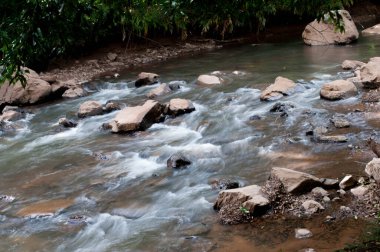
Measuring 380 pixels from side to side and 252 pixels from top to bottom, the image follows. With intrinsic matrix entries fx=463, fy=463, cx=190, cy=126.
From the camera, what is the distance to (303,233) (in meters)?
4.46

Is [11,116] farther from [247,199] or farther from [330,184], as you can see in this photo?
[330,184]

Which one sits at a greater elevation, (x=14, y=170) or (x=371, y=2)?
(x=371, y=2)

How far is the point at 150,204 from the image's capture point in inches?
229

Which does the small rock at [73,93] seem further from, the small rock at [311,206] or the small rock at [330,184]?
the small rock at [311,206]

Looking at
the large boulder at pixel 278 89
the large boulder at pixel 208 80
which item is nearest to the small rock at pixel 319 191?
the large boulder at pixel 278 89

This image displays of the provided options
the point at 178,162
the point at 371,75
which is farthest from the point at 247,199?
the point at 371,75

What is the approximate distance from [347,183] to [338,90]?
429cm

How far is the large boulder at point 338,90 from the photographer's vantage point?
9.03 m

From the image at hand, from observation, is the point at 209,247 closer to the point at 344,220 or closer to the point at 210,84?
the point at 344,220

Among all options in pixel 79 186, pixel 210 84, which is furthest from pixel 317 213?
pixel 210 84

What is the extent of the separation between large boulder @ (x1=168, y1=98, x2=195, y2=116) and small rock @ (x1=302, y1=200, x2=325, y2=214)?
16.2ft

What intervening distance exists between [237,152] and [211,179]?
1.05m

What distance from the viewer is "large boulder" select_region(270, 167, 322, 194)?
16.9 feet

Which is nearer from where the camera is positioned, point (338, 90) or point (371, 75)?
point (338, 90)
